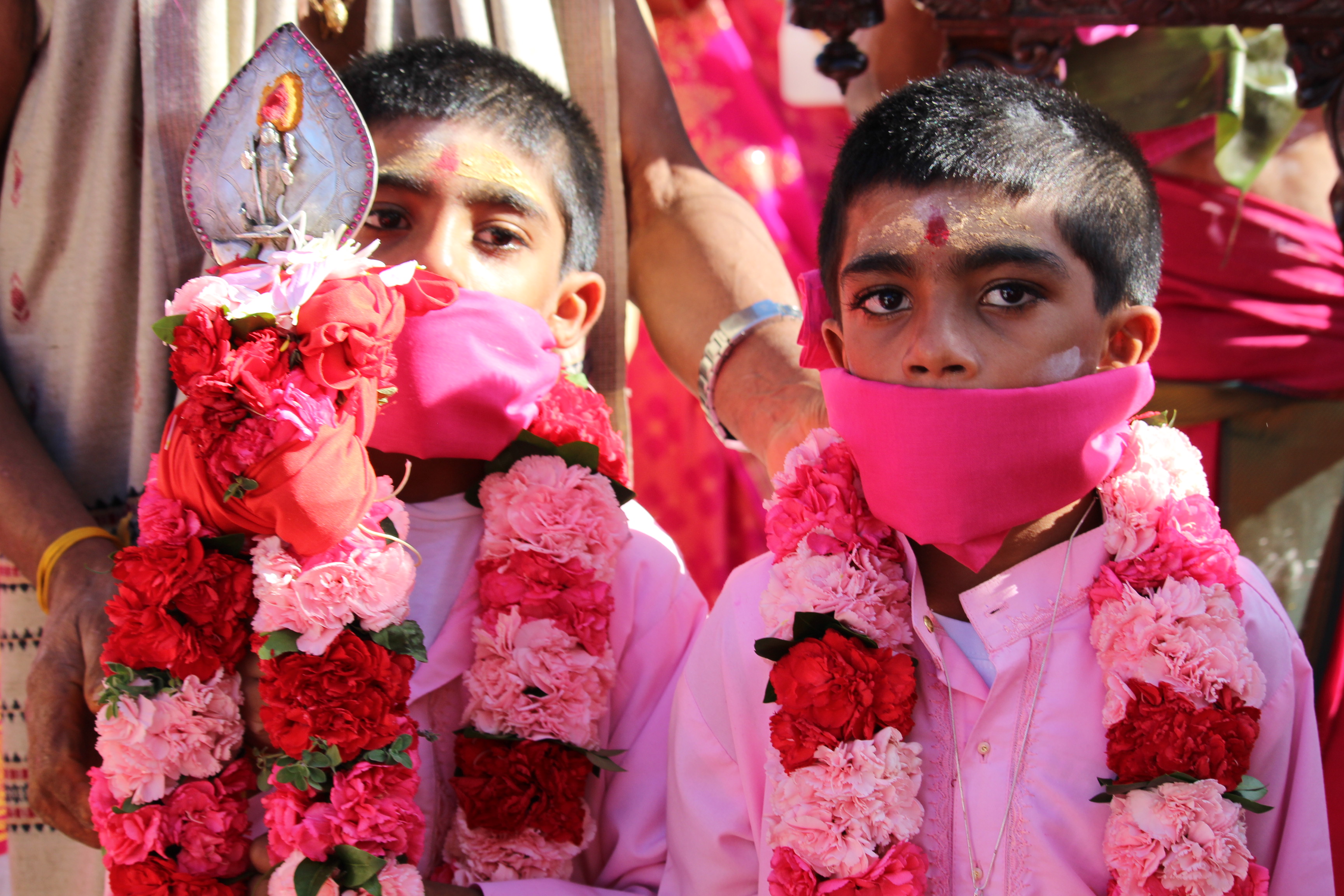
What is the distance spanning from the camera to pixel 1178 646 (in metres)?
1.63

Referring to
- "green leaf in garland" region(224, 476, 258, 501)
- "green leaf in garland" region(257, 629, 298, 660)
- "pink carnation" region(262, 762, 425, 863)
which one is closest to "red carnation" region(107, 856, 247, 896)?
"pink carnation" region(262, 762, 425, 863)

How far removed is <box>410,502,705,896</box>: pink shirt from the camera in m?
1.95

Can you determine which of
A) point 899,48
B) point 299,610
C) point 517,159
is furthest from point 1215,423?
point 299,610

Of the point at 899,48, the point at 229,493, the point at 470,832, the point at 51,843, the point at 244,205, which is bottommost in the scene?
the point at 51,843

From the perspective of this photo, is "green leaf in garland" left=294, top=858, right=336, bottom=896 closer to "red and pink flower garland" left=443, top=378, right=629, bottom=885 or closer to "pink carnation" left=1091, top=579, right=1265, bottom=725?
"red and pink flower garland" left=443, top=378, right=629, bottom=885

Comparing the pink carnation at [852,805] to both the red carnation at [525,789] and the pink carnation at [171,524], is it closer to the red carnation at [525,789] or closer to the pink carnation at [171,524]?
the red carnation at [525,789]

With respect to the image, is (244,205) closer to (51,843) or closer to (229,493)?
(229,493)

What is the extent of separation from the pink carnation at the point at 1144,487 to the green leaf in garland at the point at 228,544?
4.45ft

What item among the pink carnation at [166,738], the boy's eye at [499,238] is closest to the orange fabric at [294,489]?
the pink carnation at [166,738]

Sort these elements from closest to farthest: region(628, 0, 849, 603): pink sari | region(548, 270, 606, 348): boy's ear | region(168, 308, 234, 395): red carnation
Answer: region(168, 308, 234, 395): red carnation
region(548, 270, 606, 348): boy's ear
region(628, 0, 849, 603): pink sari

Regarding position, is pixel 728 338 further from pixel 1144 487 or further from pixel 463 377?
pixel 1144 487

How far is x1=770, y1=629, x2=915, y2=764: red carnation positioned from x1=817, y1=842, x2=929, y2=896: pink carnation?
0.58 ft

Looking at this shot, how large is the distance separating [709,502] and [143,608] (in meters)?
2.62

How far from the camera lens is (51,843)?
91.6 inches
